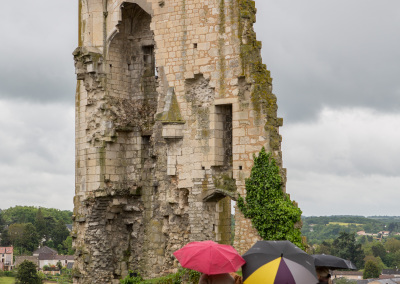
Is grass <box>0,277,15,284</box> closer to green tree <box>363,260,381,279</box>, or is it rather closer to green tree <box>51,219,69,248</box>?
green tree <box>51,219,69,248</box>

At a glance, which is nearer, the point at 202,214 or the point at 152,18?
the point at 202,214

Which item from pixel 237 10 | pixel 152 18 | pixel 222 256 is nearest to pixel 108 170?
pixel 152 18

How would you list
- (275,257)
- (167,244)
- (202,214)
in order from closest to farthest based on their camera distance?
(275,257) → (202,214) → (167,244)

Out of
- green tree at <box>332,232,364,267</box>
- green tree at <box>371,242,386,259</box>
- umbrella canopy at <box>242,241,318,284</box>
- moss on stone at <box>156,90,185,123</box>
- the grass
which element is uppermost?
moss on stone at <box>156,90,185,123</box>

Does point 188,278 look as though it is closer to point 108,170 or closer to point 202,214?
point 202,214

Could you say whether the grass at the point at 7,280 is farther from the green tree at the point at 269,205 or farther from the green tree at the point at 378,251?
the green tree at the point at 269,205

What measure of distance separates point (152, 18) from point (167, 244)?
6.70m

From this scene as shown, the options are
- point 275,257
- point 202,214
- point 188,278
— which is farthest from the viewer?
point 202,214

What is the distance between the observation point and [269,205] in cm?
1964

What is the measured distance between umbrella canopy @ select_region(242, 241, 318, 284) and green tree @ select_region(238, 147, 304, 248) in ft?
27.4

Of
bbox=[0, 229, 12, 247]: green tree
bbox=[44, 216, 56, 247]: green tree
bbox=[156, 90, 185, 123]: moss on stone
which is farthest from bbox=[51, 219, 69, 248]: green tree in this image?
bbox=[156, 90, 185, 123]: moss on stone

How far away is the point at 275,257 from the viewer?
35.5 feet

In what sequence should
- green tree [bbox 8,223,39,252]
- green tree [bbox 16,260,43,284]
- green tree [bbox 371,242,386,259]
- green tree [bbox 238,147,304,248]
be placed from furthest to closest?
green tree [bbox 8,223,39,252] < green tree [bbox 371,242,386,259] < green tree [bbox 16,260,43,284] < green tree [bbox 238,147,304,248]

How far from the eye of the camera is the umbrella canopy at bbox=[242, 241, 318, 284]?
10594 mm
